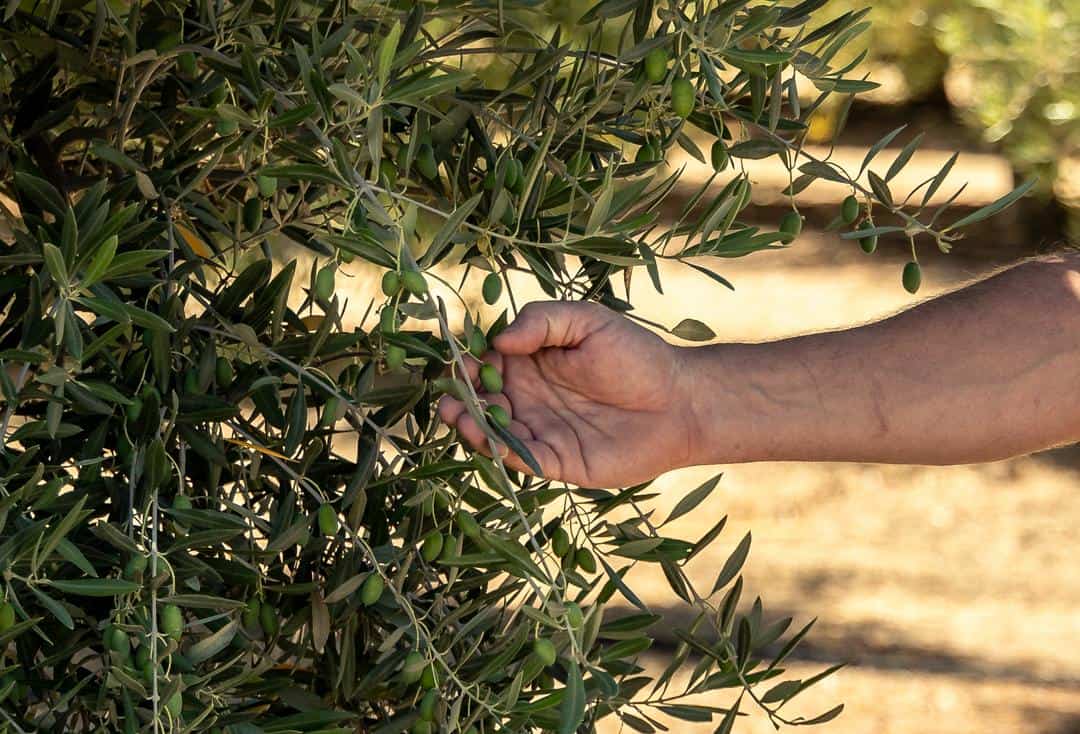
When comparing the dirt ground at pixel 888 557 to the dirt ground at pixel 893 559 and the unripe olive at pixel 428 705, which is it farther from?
the unripe olive at pixel 428 705

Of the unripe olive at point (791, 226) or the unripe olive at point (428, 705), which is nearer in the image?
the unripe olive at point (428, 705)

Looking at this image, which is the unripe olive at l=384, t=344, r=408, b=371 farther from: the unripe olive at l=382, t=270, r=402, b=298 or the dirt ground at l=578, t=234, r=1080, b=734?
the dirt ground at l=578, t=234, r=1080, b=734

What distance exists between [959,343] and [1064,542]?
2203mm

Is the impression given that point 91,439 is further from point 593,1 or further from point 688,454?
point 593,1

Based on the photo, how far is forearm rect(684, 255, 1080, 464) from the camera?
105 cm

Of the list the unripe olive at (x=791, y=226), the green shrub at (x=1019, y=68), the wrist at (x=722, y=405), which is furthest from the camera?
the green shrub at (x=1019, y=68)

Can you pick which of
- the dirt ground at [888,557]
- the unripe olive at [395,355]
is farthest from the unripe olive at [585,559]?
the dirt ground at [888,557]

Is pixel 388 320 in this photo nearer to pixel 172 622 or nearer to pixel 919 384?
pixel 172 622

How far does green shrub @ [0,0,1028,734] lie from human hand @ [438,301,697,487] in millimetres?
30

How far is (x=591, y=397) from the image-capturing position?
3.27 feet

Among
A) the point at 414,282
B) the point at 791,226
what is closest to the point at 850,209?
the point at 791,226

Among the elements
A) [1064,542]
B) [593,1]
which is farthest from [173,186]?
[1064,542]

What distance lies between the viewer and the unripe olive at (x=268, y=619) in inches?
32.1

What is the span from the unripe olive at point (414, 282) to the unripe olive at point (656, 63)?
10.0 inches
